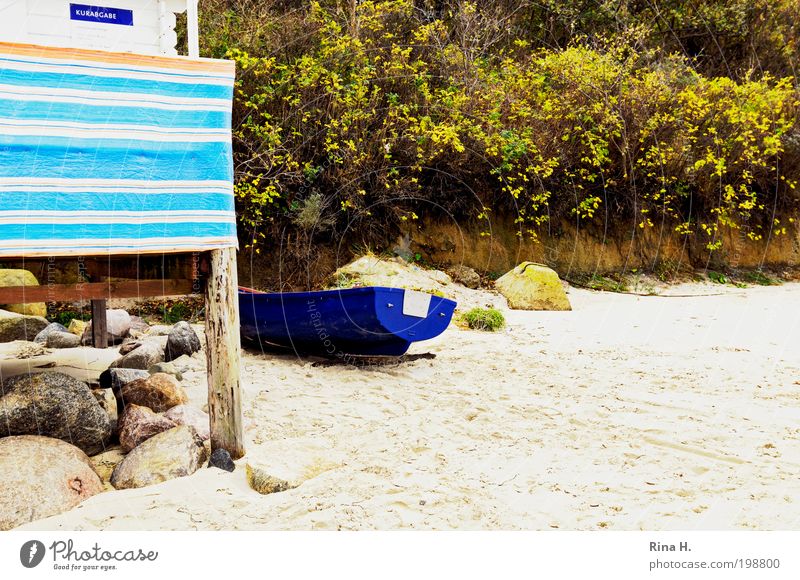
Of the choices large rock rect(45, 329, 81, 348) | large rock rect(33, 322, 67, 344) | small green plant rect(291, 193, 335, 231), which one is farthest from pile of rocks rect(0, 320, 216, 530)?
small green plant rect(291, 193, 335, 231)

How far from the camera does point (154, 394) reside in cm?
518

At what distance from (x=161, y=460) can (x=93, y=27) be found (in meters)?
2.71

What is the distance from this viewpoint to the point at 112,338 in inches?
304

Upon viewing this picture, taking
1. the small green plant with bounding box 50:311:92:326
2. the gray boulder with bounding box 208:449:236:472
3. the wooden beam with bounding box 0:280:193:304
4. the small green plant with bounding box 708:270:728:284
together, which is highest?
the wooden beam with bounding box 0:280:193:304

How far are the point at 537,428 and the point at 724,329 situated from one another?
454 centimetres

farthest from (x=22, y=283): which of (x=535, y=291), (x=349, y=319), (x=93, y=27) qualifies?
(x=535, y=291)

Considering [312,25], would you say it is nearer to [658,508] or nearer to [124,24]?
[124,24]

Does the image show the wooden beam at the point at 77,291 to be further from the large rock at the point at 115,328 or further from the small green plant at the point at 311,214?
the small green plant at the point at 311,214

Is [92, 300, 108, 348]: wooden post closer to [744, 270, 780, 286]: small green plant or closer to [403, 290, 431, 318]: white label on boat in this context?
[403, 290, 431, 318]: white label on boat

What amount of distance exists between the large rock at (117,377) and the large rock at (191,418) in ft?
2.93

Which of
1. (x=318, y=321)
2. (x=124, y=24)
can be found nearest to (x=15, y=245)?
(x=124, y=24)

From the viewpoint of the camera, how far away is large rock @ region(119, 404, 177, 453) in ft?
15.0

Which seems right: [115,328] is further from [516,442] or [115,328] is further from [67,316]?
[516,442]

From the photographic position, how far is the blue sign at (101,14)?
4285 mm
